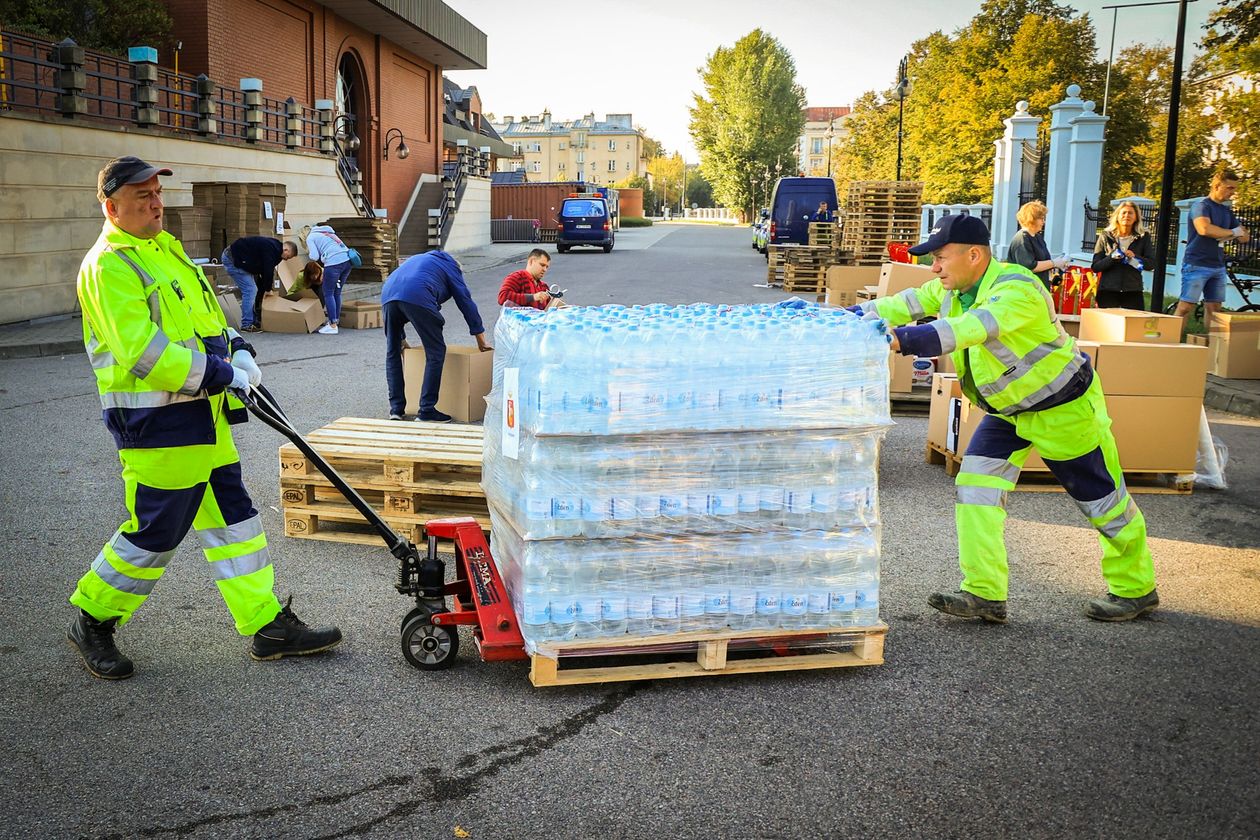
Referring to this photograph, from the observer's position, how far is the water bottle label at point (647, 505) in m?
4.33

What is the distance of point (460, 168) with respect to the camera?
3822cm

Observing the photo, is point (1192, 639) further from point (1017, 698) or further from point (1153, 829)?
point (1153, 829)

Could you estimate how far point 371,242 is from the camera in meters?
24.6

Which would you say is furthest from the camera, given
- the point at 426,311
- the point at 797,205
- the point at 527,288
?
the point at 797,205

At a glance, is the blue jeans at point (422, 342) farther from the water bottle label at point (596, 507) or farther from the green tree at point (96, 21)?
the green tree at point (96, 21)

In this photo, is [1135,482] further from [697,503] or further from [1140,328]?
[697,503]

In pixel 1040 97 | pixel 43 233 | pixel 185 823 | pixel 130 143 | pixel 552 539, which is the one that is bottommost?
pixel 185 823

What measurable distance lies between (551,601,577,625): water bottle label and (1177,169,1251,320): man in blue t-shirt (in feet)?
29.3

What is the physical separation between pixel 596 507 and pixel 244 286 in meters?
13.1

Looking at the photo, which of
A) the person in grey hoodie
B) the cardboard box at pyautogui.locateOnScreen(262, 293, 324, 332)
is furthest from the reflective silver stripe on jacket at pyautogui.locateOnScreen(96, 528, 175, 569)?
the cardboard box at pyautogui.locateOnScreen(262, 293, 324, 332)

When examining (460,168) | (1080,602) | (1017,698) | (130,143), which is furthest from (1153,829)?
(460,168)

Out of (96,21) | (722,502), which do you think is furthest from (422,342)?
(96,21)

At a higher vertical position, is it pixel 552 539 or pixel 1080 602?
pixel 552 539

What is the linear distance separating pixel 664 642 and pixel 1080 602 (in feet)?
7.97
